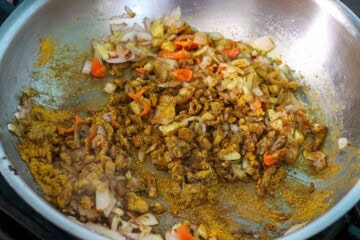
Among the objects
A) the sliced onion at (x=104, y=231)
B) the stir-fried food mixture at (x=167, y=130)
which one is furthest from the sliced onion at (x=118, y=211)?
the sliced onion at (x=104, y=231)

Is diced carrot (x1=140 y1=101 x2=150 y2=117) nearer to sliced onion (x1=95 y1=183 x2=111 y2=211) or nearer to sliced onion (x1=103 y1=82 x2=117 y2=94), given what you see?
sliced onion (x1=103 y1=82 x2=117 y2=94)

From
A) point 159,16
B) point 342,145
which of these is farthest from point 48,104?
point 342,145

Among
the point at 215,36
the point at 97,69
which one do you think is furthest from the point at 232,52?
the point at 97,69

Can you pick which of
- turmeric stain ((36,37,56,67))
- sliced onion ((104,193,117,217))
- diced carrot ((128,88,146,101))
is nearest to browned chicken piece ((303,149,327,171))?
diced carrot ((128,88,146,101))

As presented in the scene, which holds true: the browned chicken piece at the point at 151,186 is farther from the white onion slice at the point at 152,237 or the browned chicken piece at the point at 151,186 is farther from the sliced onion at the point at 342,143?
the sliced onion at the point at 342,143

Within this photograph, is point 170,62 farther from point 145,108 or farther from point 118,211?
point 118,211
